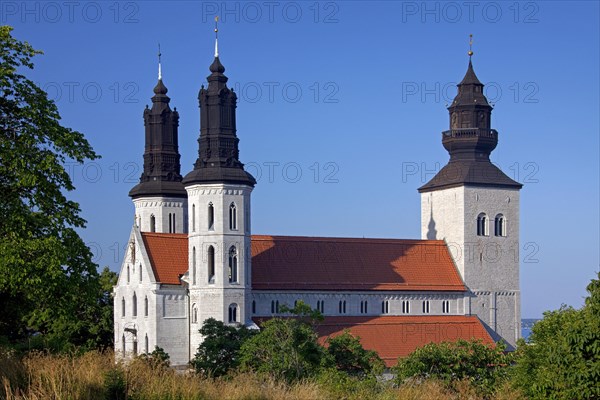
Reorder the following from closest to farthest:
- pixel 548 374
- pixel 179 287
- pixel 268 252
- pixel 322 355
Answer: pixel 548 374, pixel 322 355, pixel 179 287, pixel 268 252

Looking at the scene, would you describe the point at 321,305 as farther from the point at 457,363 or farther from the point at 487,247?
the point at 457,363

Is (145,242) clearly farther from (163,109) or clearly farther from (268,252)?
(163,109)

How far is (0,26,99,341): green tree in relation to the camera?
2405 cm

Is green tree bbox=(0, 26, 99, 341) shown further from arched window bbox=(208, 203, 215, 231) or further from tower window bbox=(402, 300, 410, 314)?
tower window bbox=(402, 300, 410, 314)

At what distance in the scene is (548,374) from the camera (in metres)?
21.9

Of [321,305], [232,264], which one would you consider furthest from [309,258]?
[232,264]

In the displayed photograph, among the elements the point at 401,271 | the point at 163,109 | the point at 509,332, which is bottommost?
the point at 509,332

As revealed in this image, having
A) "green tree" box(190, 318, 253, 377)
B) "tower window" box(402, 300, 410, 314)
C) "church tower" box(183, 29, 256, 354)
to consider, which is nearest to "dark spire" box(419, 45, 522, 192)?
"tower window" box(402, 300, 410, 314)

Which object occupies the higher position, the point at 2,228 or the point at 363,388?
the point at 2,228

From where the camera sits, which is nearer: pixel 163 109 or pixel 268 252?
pixel 268 252

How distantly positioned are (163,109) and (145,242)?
11692mm

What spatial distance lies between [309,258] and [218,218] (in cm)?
814

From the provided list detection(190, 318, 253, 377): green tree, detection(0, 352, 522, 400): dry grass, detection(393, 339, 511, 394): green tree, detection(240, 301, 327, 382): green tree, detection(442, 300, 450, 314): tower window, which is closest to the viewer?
detection(0, 352, 522, 400): dry grass

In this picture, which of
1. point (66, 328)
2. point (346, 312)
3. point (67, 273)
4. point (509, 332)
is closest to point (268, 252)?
point (346, 312)
